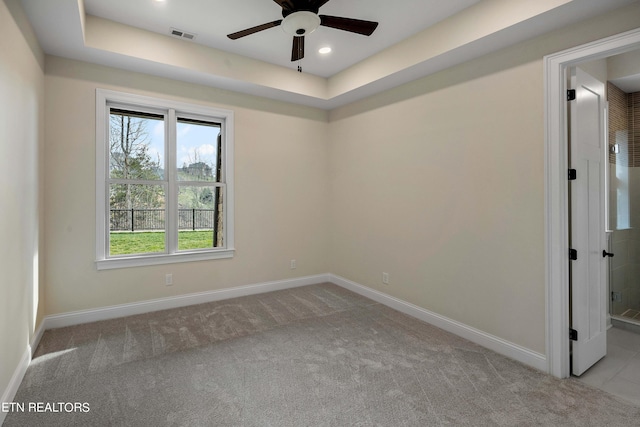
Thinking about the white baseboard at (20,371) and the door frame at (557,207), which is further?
the door frame at (557,207)

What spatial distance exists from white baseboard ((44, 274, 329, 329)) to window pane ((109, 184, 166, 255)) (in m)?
0.61

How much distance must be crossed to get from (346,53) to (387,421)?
3.59 m

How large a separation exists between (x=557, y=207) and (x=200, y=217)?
3.79 meters

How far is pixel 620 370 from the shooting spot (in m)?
2.50

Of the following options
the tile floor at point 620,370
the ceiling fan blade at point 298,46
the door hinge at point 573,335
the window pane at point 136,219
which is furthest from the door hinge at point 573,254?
the window pane at point 136,219

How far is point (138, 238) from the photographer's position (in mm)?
3721

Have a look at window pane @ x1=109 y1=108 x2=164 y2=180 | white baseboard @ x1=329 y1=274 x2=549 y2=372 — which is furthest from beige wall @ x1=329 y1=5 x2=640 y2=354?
window pane @ x1=109 y1=108 x2=164 y2=180

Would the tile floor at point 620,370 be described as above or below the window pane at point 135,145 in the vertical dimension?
below

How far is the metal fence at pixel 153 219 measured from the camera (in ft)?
11.8

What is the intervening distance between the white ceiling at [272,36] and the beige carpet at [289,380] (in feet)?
8.73

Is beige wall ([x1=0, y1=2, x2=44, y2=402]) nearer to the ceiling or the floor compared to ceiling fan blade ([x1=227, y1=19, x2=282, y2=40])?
nearer to the floor

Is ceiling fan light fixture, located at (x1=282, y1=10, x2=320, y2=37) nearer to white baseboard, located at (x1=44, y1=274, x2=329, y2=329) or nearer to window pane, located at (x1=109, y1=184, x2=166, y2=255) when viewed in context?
window pane, located at (x1=109, y1=184, x2=166, y2=255)

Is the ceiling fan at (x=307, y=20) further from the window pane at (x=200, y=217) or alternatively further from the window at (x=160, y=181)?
the window pane at (x=200, y=217)

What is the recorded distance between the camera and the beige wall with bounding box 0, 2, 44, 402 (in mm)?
1957
